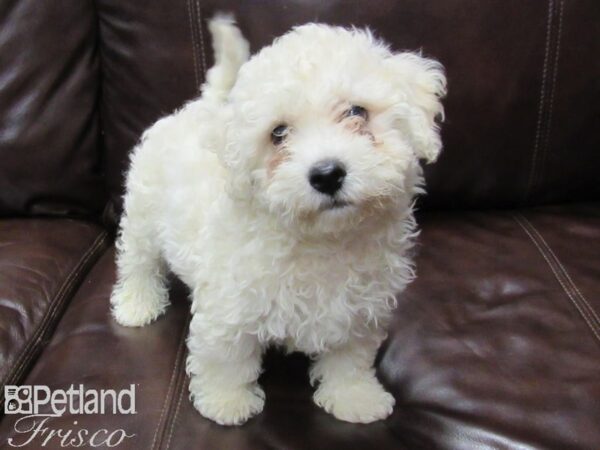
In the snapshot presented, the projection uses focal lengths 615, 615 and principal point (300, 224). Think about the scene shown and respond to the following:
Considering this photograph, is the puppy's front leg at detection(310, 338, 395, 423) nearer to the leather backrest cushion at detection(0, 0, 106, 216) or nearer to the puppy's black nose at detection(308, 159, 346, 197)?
the puppy's black nose at detection(308, 159, 346, 197)

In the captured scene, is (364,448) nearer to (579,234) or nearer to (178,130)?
(178,130)

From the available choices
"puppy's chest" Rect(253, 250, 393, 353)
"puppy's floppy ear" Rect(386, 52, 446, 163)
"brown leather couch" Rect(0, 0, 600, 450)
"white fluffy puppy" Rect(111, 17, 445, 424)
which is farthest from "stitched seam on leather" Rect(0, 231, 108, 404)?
"puppy's floppy ear" Rect(386, 52, 446, 163)

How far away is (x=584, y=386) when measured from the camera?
3.63 ft

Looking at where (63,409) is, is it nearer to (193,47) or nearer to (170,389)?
(170,389)

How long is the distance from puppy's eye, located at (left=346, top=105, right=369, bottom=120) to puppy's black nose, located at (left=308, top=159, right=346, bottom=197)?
0.33 feet

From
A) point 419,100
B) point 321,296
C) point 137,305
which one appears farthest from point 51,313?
point 419,100

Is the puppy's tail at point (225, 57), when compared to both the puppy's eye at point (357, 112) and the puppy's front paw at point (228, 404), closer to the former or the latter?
the puppy's eye at point (357, 112)

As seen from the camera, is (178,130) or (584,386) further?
(178,130)

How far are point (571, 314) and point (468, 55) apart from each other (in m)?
0.65

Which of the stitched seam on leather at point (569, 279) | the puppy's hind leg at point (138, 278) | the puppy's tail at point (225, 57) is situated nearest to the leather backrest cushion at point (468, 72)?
the stitched seam on leather at point (569, 279)

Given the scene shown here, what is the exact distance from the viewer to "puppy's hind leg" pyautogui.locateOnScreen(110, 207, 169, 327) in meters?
1.30

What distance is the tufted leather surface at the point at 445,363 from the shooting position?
1048 millimetres

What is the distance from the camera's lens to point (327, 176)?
874mm

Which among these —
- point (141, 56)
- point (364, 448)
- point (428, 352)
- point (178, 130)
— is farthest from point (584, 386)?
point (141, 56)
